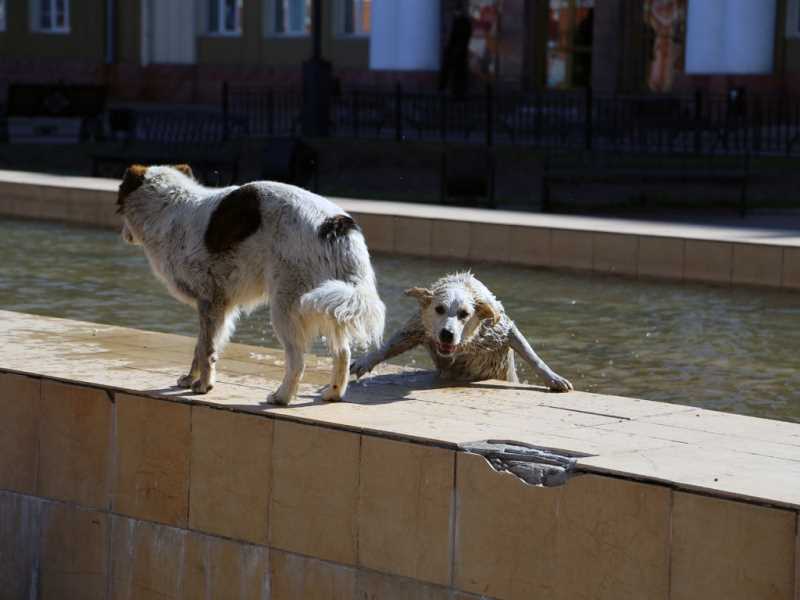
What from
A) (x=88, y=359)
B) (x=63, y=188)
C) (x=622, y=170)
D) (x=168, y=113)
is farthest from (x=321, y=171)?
(x=88, y=359)

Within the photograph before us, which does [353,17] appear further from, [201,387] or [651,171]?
[201,387]

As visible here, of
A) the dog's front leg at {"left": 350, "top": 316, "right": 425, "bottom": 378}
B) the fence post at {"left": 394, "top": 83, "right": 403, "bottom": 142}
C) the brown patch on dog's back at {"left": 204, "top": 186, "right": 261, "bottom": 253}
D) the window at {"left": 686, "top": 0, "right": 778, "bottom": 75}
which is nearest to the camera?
the brown patch on dog's back at {"left": 204, "top": 186, "right": 261, "bottom": 253}

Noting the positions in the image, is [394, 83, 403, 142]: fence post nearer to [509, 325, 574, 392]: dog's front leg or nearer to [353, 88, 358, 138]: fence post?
[353, 88, 358, 138]: fence post

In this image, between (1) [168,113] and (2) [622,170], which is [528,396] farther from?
(1) [168,113]

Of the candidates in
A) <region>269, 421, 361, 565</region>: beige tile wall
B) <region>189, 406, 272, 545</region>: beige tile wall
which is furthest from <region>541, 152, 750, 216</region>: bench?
<region>269, 421, 361, 565</region>: beige tile wall

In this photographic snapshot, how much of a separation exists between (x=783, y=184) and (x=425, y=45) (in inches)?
469

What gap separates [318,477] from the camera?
16.9 feet

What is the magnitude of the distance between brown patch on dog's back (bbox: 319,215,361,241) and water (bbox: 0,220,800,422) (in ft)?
7.64

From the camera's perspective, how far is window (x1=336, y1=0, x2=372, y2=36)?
3356 centimetres

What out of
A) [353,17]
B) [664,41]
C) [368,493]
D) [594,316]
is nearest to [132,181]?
[368,493]

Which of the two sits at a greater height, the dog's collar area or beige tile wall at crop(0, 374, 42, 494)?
the dog's collar area

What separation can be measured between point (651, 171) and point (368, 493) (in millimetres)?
13507

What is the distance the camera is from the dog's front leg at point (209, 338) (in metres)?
5.92

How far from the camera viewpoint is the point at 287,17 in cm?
3503
